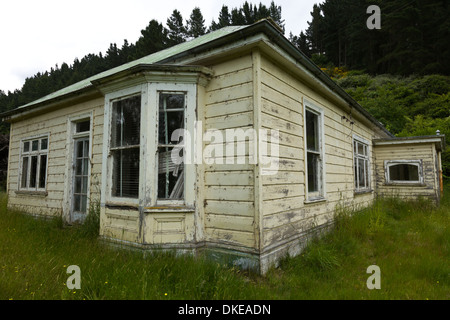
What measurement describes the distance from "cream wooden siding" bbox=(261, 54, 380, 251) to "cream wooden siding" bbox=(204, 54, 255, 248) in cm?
21

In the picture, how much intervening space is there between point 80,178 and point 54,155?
1.15 m

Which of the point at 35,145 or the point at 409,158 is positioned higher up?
the point at 35,145

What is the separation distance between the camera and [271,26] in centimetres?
326

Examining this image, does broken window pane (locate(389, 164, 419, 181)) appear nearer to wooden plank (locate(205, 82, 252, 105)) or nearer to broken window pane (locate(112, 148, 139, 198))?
wooden plank (locate(205, 82, 252, 105))

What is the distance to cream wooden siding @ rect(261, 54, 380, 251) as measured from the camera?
11.9ft

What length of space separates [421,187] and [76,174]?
418 inches

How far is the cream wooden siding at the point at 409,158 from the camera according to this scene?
342 inches

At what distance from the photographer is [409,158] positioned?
912 cm

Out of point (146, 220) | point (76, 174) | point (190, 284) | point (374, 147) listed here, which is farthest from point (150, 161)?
point (374, 147)

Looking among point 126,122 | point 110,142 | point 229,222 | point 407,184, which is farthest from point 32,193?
point 407,184

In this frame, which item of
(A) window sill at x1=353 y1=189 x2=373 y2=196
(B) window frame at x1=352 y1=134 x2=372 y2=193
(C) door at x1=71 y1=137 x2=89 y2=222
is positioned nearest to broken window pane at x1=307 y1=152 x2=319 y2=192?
(A) window sill at x1=353 y1=189 x2=373 y2=196

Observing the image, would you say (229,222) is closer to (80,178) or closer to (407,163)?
(80,178)

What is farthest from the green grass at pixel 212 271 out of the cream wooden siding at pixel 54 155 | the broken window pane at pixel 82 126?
the broken window pane at pixel 82 126

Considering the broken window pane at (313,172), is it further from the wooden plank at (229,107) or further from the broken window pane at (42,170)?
the broken window pane at (42,170)
